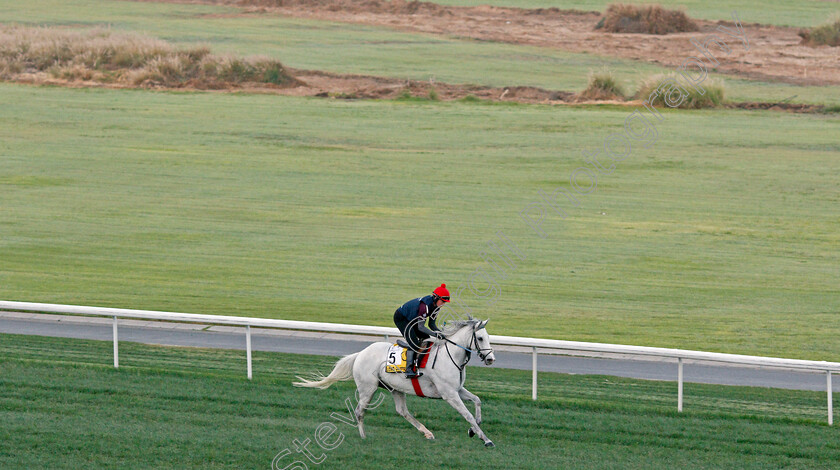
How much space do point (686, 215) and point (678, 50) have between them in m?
23.7

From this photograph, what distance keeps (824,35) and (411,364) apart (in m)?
38.7

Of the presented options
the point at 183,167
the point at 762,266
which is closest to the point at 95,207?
the point at 183,167

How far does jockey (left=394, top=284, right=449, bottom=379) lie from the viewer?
7.82 m

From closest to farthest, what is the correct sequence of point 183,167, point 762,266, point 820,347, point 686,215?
1. point 820,347
2. point 762,266
3. point 686,215
4. point 183,167

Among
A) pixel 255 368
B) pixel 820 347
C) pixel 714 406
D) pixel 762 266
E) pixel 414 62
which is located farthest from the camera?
pixel 414 62

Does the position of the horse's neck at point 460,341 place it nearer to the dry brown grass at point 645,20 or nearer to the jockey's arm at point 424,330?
the jockey's arm at point 424,330

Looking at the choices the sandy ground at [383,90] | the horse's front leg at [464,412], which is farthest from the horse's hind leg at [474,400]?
the sandy ground at [383,90]

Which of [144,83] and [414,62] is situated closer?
[144,83]

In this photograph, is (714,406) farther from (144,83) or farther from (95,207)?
(144,83)

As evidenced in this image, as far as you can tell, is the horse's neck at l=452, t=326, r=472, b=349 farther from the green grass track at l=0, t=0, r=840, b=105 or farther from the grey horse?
the green grass track at l=0, t=0, r=840, b=105

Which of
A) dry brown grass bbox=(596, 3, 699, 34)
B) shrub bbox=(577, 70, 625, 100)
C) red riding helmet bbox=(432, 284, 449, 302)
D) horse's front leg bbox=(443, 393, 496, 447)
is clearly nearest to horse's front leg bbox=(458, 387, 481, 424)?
horse's front leg bbox=(443, 393, 496, 447)

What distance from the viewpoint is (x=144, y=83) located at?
107 ft

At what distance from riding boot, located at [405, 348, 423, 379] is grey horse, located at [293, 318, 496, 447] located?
76 mm

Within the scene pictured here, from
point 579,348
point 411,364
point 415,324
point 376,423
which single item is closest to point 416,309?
point 415,324
